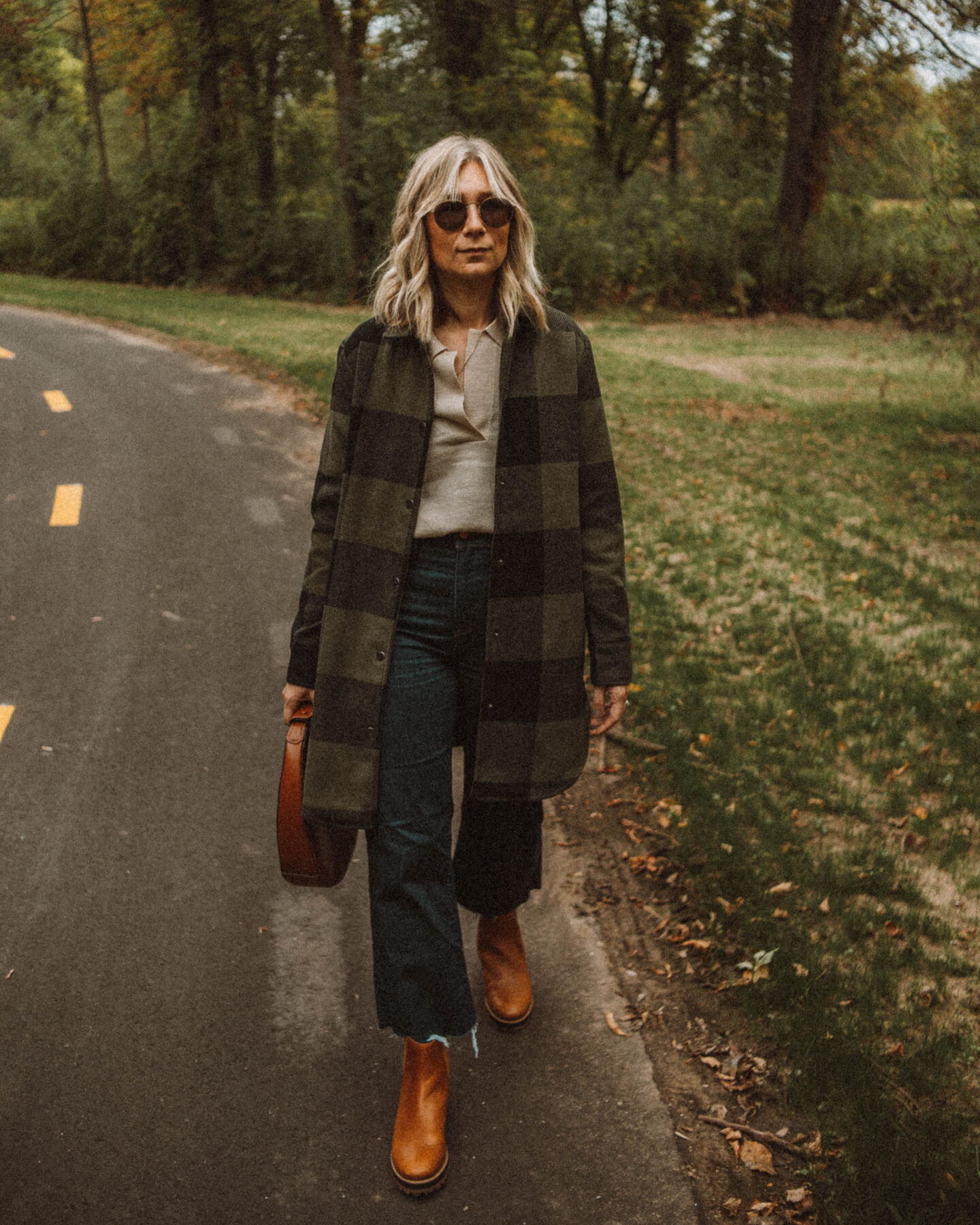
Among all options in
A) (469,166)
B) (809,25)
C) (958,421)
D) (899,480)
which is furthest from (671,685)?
(809,25)

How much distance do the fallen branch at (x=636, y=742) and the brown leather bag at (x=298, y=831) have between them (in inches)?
92.0

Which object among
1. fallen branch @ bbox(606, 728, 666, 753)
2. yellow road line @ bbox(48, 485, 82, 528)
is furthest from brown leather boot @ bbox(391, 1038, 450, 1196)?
yellow road line @ bbox(48, 485, 82, 528)

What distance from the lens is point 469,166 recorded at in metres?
2.49

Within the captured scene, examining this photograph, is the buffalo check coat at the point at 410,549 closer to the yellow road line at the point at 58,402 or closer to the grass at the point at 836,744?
the grass at the point at 836,744

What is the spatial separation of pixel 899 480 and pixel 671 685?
533 cm

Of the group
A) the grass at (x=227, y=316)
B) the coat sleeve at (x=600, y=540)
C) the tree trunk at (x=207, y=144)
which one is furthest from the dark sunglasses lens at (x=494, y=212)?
the tree trunk at (x=207, y=144)

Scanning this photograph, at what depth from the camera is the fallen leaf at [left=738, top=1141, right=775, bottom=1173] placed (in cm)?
266

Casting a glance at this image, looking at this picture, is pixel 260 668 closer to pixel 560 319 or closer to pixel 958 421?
pixel 560 319

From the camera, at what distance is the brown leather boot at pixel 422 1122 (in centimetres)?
256

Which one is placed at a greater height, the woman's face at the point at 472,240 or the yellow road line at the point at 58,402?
the woman's face at the point at 472,240

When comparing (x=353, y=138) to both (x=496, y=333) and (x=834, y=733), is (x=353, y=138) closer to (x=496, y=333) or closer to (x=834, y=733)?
(x=834, y=733)

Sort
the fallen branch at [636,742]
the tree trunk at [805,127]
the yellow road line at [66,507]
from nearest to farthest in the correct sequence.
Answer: the fallen branch at [636,742] < the yellow road line at [66,507] < the tree trunk at [805,127]

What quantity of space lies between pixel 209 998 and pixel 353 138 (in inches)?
786

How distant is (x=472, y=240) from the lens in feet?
8.06
